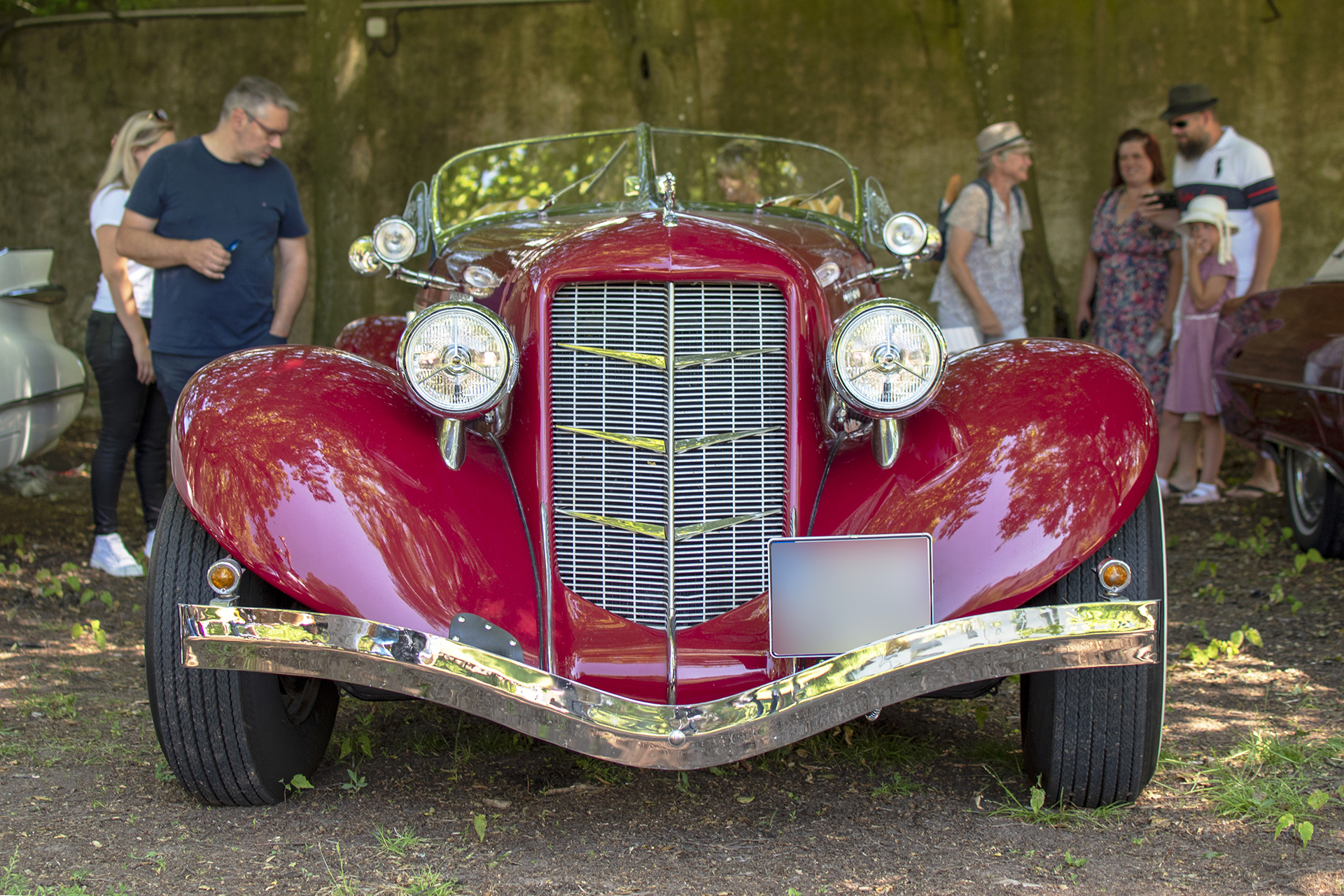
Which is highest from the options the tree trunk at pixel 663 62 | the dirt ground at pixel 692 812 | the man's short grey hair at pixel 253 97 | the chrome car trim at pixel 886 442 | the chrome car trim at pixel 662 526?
the tree trunk at pixel 663 62

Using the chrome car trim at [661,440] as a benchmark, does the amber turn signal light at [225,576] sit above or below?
below

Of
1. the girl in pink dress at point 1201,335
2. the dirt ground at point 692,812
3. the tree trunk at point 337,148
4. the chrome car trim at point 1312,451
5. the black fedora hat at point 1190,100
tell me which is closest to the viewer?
the dirt ground at point 692,812

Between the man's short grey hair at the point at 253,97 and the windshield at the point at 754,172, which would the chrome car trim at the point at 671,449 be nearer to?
the windshield at the point at 754,172

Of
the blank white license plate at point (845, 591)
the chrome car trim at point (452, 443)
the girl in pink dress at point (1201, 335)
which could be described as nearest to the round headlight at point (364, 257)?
the chrome car trim at point (452, 443)

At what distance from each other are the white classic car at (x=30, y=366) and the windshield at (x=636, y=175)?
2166 mm

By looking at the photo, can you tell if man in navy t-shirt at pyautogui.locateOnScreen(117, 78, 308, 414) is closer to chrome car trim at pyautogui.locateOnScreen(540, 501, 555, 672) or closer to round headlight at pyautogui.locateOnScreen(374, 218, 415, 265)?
round headlight at pyautogui.locateOnScreen(374, 218, 415, 265)

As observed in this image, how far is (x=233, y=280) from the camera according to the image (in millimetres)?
4410

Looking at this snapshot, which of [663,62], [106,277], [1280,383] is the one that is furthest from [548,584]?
[663,62]

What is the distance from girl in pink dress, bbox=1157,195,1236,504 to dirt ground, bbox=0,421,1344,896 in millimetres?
2439

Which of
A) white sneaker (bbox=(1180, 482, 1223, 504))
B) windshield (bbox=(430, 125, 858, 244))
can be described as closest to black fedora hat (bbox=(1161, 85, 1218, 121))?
white sneaker (bbox=(1180, 482, 1223, 504))

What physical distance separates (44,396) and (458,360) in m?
3.44

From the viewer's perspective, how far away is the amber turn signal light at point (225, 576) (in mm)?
2514

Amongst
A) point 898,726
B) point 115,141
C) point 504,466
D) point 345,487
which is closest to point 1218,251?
point 898,726

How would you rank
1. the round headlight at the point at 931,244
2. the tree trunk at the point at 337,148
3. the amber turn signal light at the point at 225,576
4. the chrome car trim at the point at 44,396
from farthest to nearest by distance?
the tree trunk at the point at 337,148
the chrome car trim at the point at 44,396
the round headlight at the point at 931,244
the amber turn signal light at the point at 225,576
